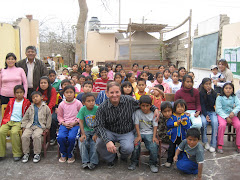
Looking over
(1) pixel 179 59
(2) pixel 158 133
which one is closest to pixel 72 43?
(1) pixel 179 59

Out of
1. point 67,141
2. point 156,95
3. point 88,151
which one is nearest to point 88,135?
point 88,151

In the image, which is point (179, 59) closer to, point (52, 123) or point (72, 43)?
point (52, 123)

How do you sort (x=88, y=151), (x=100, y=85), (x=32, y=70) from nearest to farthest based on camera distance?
1. (x=88, y=151)
2. (x=32, y=70)
3. (x=100, y=85)

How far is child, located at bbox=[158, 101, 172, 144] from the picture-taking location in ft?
12.0

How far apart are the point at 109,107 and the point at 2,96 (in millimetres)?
2544

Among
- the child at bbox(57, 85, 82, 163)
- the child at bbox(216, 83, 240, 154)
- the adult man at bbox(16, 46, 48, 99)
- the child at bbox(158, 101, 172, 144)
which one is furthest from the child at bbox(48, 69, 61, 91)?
the child at bbox(216, 83, 240, 154)

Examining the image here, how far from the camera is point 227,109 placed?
427 centimetres

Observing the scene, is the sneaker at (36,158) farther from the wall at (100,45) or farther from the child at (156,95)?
the wall at (100,45)

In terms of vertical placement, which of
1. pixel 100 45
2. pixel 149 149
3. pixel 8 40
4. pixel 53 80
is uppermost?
pixel 100 45

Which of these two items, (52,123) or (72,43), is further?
(72,43)

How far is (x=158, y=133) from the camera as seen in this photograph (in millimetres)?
3834

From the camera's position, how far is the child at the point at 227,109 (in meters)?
4.05

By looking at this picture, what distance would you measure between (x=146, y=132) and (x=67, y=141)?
1343mm

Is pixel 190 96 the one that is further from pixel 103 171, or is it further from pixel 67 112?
pixel 67 112
